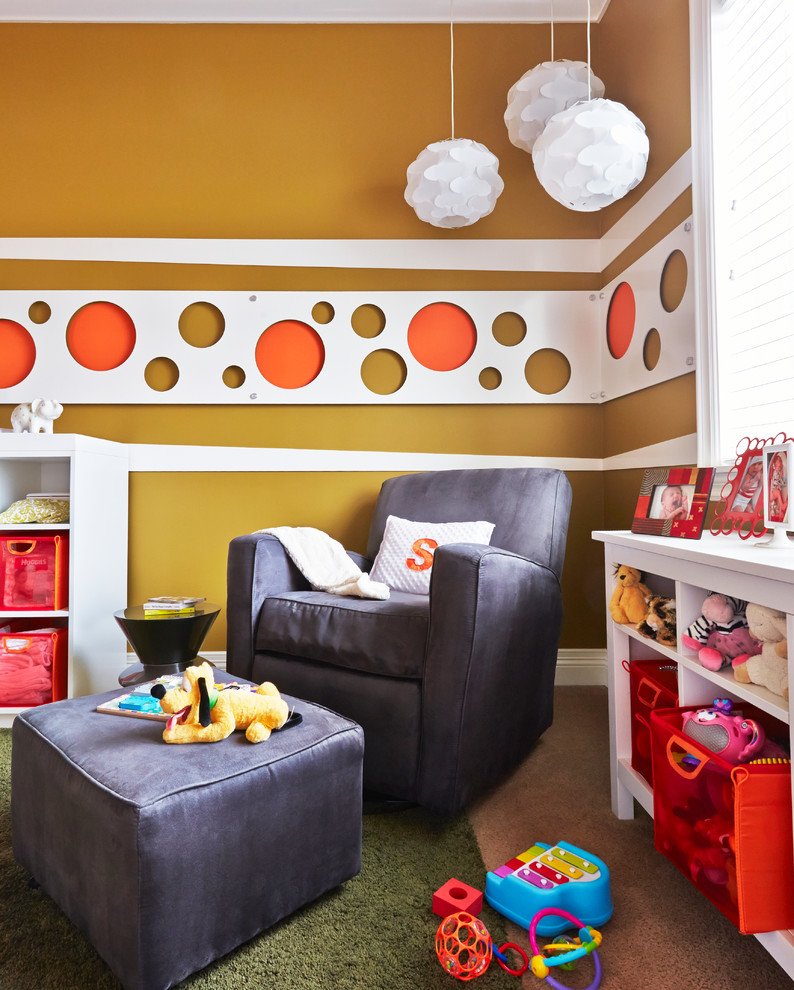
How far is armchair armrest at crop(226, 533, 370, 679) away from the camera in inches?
74.6

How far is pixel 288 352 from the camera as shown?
9.00 feet

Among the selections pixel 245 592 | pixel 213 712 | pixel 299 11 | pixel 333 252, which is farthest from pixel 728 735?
pixel 299 11

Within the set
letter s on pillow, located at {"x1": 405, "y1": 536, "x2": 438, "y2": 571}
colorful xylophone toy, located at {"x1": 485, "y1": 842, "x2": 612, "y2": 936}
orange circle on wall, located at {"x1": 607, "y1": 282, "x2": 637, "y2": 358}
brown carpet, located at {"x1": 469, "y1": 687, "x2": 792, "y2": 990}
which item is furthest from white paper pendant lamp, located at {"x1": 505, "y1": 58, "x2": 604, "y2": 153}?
colorful xylophone toy, located at {"x1": 485, "y1": 842, "x2": 612, "y2": 936}

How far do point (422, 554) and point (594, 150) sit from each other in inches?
51.2

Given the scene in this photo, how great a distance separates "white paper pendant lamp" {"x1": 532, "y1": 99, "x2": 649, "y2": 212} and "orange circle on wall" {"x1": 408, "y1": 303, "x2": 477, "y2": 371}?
0.75m

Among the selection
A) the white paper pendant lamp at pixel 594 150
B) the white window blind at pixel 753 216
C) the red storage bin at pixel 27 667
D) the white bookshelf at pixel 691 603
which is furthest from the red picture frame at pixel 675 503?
the red storage bin at pixel 27 667

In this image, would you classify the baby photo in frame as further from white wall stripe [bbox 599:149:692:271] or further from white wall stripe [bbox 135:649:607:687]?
white wall stripe [bbox 135:649:607:687]

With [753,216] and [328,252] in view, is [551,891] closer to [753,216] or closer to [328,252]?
[753,216]

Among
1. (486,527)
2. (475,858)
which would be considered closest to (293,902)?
(475,858)

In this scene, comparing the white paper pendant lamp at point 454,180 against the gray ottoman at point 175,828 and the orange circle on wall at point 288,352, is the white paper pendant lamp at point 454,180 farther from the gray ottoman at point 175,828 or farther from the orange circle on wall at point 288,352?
the gray ottoman at point 175,828

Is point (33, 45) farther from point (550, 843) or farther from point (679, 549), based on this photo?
point (550, 843)

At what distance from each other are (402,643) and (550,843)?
545mm

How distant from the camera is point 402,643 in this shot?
1.62 m

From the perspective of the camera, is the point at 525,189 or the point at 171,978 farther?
the point at 525,189
